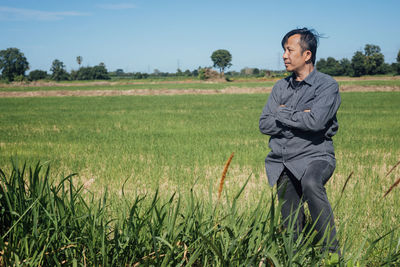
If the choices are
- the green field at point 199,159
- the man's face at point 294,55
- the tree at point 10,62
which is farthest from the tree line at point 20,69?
the man's face at point 294,55

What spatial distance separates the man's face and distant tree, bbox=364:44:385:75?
11395cm

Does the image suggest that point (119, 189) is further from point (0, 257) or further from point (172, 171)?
point (0, 257)

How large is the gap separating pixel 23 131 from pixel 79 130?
209cm

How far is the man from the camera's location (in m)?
2.81

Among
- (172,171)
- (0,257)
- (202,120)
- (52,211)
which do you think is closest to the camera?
(0,257)

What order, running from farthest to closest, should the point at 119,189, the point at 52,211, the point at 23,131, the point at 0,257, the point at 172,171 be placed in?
the point at 23,131, the point at 172,171, the point at 119,189, the point at 52,211, the point at 0,257

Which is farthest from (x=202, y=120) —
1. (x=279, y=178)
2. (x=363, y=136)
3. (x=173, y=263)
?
(x=173, y=263)

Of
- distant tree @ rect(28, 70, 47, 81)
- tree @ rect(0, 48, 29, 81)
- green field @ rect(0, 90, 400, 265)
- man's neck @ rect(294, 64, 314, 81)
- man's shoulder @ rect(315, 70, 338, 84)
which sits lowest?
green field @ rect(0, 90, 400, 265)

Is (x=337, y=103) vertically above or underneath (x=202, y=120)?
above

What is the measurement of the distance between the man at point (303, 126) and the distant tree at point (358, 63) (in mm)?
109592

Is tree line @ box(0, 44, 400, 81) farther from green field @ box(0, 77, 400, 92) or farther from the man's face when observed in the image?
the man's face

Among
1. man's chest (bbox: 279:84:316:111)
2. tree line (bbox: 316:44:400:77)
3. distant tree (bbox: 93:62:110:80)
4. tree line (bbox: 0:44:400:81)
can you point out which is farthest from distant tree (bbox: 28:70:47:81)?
man's chest (bbox: 279:84:316:111)

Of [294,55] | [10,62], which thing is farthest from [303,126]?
[10,62]

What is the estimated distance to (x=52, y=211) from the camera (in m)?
2.34
